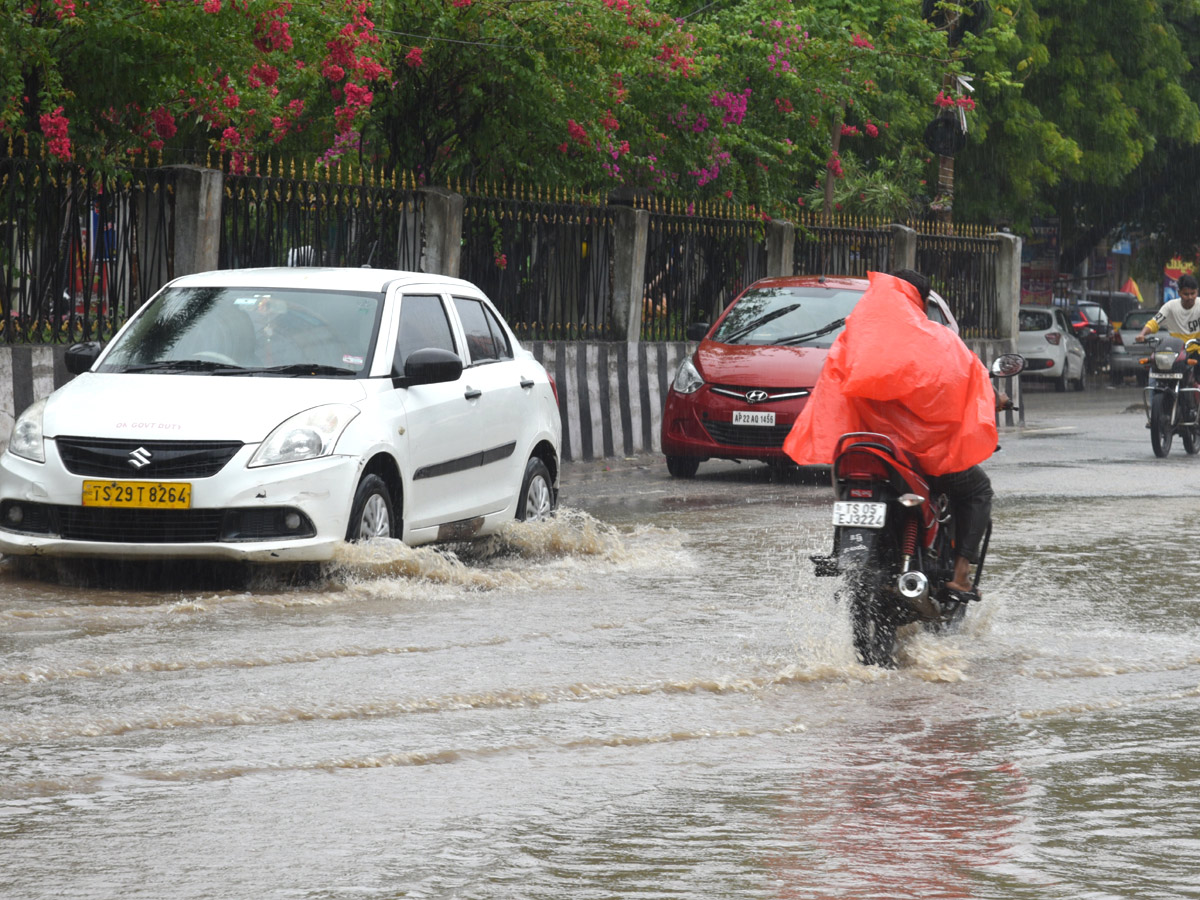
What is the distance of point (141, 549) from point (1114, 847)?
217 inches

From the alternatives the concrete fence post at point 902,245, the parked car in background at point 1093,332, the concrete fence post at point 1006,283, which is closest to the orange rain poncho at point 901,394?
the concrete fence post at point 902,245

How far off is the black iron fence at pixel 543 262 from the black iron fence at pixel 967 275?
7.78 m

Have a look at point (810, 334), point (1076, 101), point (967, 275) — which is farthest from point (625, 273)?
point (1076, 101)

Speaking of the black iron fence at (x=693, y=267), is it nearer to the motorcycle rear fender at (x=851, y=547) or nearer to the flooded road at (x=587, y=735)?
the flooded road at (x=587, y=735)

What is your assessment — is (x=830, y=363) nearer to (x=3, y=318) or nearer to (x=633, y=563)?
(x=633, y=563)

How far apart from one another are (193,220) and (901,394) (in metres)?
8.47

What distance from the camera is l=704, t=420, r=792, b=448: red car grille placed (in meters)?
16.4

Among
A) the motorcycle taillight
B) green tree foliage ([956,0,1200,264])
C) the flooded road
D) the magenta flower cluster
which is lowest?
the flooded road

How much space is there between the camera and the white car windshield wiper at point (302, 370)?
33.7 feet

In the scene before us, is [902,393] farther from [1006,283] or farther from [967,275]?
[1006,283]

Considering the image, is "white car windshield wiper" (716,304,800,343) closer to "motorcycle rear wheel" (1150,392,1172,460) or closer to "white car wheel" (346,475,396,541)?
"motorcycle rear wheel" (1150,392,1172,460)

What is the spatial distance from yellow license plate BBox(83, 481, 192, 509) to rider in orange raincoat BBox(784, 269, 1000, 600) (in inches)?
119

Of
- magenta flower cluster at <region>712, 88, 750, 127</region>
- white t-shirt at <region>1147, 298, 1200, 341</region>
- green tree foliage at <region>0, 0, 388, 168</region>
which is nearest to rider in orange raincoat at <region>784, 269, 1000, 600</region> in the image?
green tree foliage at <region>0, 0, 388, 168</region>

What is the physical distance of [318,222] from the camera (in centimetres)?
1642
